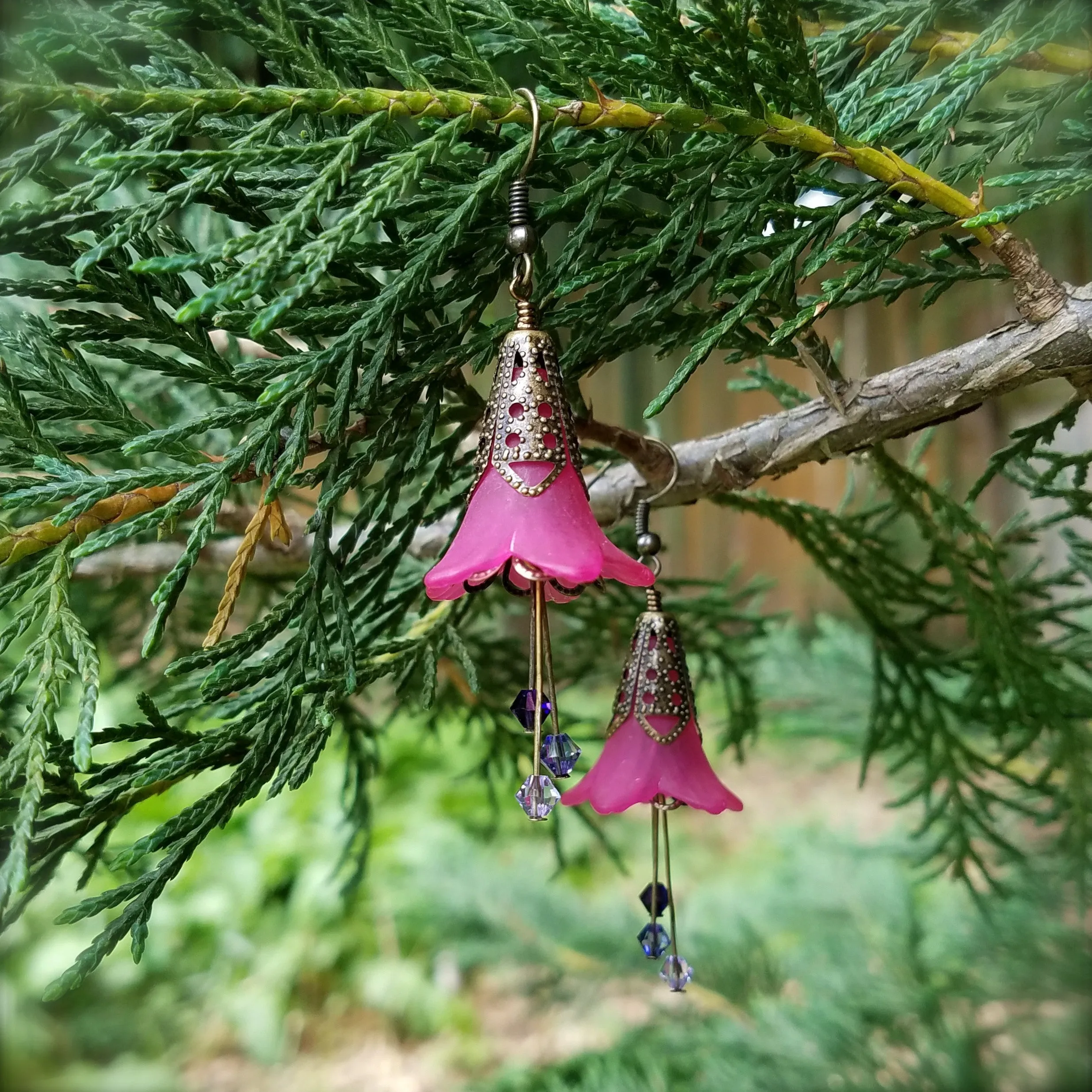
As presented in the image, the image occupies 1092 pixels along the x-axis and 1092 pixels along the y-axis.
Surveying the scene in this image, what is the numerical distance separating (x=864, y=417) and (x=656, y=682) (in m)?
0.24

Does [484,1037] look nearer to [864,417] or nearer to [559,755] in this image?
[559,755]

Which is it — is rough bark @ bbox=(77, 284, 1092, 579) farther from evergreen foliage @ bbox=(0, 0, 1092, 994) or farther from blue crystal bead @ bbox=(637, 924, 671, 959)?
blue crystal bead @ bbox=(637, 924, 671, 959)

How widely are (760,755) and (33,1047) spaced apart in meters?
2.60

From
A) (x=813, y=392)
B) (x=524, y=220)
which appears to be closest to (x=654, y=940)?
(x=524, y=220)

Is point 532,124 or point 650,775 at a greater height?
point 532,124

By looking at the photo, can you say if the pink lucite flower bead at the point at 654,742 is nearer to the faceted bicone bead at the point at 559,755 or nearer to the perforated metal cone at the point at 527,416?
the faceted bicone bead at the point at 559,755

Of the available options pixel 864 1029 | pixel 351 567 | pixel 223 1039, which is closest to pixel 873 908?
pixel 864 1029

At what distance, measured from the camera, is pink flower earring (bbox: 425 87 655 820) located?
0.43 m

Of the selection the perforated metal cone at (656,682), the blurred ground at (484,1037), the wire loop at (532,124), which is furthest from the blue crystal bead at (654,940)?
the blurred ground at (484,1037)

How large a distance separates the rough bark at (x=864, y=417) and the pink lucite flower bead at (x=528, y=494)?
13 cm

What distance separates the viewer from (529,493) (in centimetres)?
45

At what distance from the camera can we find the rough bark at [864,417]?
51 cm

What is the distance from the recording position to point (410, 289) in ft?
1.50

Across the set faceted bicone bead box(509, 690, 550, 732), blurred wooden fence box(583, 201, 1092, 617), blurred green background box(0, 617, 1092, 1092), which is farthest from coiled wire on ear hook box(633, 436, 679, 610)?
blurred wooden fence box(583, 201, 1092, 617)
